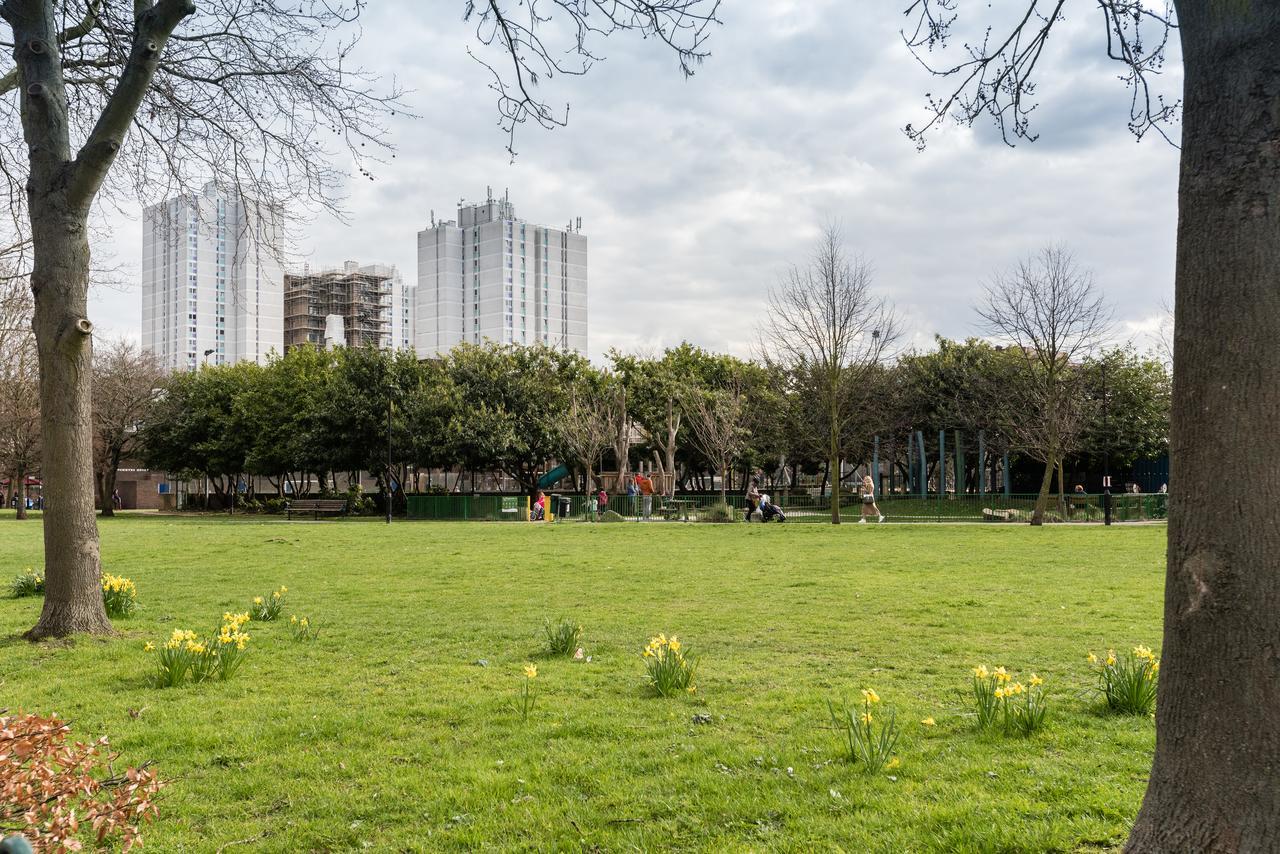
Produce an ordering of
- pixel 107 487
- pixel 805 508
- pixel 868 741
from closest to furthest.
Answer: pixel 868 741
pixel 805 508
pixel 107 487

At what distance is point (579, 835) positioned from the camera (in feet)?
13.6

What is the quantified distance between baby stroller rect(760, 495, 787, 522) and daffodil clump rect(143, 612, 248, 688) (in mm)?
26952

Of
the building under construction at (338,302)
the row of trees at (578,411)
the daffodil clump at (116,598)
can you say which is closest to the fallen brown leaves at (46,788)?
the daffodil clump at (116,598)

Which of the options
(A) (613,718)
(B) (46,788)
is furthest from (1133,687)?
(B) (46,788)

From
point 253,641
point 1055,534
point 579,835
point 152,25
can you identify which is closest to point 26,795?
point 579,835

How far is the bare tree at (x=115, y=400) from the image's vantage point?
43.5 metres

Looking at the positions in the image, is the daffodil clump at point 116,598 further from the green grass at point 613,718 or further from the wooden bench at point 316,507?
the wooden bench at point 316,507

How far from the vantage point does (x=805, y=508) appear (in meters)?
42.3

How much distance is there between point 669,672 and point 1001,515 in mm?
29773

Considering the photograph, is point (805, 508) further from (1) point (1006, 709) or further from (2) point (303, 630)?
(1) point (1006, 709)

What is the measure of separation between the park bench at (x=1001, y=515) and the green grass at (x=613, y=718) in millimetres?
20209

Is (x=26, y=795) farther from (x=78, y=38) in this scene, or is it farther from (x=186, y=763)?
(x=78, y=38)

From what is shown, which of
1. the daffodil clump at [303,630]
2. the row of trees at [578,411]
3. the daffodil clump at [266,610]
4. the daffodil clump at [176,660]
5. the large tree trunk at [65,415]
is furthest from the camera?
the row of trees at [578,411]

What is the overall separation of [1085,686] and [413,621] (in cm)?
683
